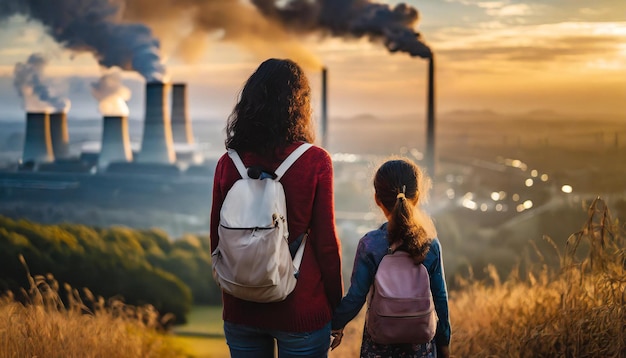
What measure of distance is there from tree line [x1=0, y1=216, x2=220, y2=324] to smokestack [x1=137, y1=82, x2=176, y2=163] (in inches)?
21.6

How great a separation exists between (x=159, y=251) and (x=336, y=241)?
3.27 metres

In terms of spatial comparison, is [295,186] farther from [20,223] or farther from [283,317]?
[20,223]

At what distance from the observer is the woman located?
2.61 meters

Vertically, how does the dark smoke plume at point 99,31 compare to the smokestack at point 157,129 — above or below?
above

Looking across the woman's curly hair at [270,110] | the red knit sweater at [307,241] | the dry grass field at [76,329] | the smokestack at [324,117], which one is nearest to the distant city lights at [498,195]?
Answer: the smokestack at [324,117]

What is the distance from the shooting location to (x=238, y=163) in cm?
266

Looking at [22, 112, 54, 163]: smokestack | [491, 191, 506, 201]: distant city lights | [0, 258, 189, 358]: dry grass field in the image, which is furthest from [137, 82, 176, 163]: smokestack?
[491, 191, 506, 201]: distant city lights

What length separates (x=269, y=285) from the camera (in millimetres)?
2521

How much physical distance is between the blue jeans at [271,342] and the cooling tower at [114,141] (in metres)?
3.25

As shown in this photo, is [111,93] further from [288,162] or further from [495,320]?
[288,162]

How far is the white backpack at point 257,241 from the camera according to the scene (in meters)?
2.51

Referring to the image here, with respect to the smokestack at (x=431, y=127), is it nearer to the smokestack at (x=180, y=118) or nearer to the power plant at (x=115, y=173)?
the power plant at (x=115, y=173)

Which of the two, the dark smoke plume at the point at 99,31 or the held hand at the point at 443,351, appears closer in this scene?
the held hand at the point at 443,351

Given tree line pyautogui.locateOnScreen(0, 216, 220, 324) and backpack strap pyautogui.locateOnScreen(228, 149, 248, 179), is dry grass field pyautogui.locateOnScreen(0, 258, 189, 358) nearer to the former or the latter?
tree line pyautogui.locateOnScreen(0, 216, 220, 324)
